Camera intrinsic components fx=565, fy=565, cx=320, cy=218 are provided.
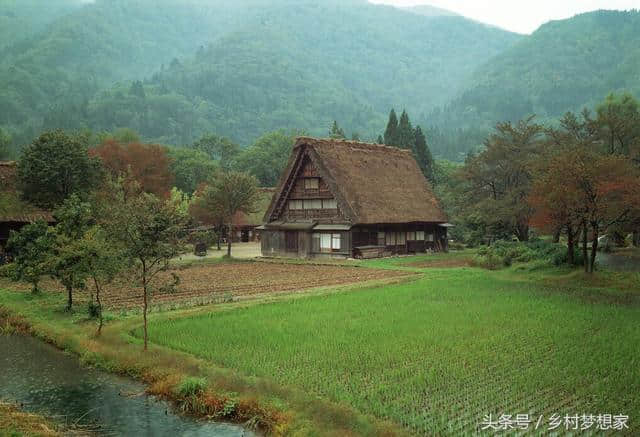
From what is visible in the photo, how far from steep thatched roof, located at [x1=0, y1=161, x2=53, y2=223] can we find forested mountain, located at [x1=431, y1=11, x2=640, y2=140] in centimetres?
13433

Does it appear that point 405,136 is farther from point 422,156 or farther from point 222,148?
point 222,148

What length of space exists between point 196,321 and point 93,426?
22.2 ft

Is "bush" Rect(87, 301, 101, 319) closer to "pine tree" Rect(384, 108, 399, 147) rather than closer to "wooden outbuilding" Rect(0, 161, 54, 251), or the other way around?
"wooden outbuilding" Rect(0, 161, 54, 251)

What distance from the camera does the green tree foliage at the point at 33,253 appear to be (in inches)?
806

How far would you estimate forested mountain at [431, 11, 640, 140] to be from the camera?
15525cm

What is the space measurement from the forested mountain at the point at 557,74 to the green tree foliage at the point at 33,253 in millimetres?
141441

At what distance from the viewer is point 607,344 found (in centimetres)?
1306

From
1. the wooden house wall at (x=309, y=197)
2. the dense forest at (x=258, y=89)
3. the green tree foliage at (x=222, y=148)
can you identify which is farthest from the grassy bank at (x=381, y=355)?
the dense forest at (x=258, y=89)

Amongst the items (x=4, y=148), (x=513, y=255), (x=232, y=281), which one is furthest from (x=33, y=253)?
(x=4, y=148)

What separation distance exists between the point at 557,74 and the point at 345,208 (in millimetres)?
151839

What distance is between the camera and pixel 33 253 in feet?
70.3

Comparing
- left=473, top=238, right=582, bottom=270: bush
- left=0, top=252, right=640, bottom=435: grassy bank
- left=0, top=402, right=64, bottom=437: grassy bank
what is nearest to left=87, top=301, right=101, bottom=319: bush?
left=0, top=252, right=640, bottom=435: grassy bank

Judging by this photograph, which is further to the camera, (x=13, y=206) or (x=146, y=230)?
(x=13, y=206)

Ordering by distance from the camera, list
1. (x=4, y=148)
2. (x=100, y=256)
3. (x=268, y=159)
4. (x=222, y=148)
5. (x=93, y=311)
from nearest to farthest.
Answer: (x=100, y=256) → (x=93, y=311) → (x=4, y=148) → (x=268, y=159) → (x=222, y=148)
